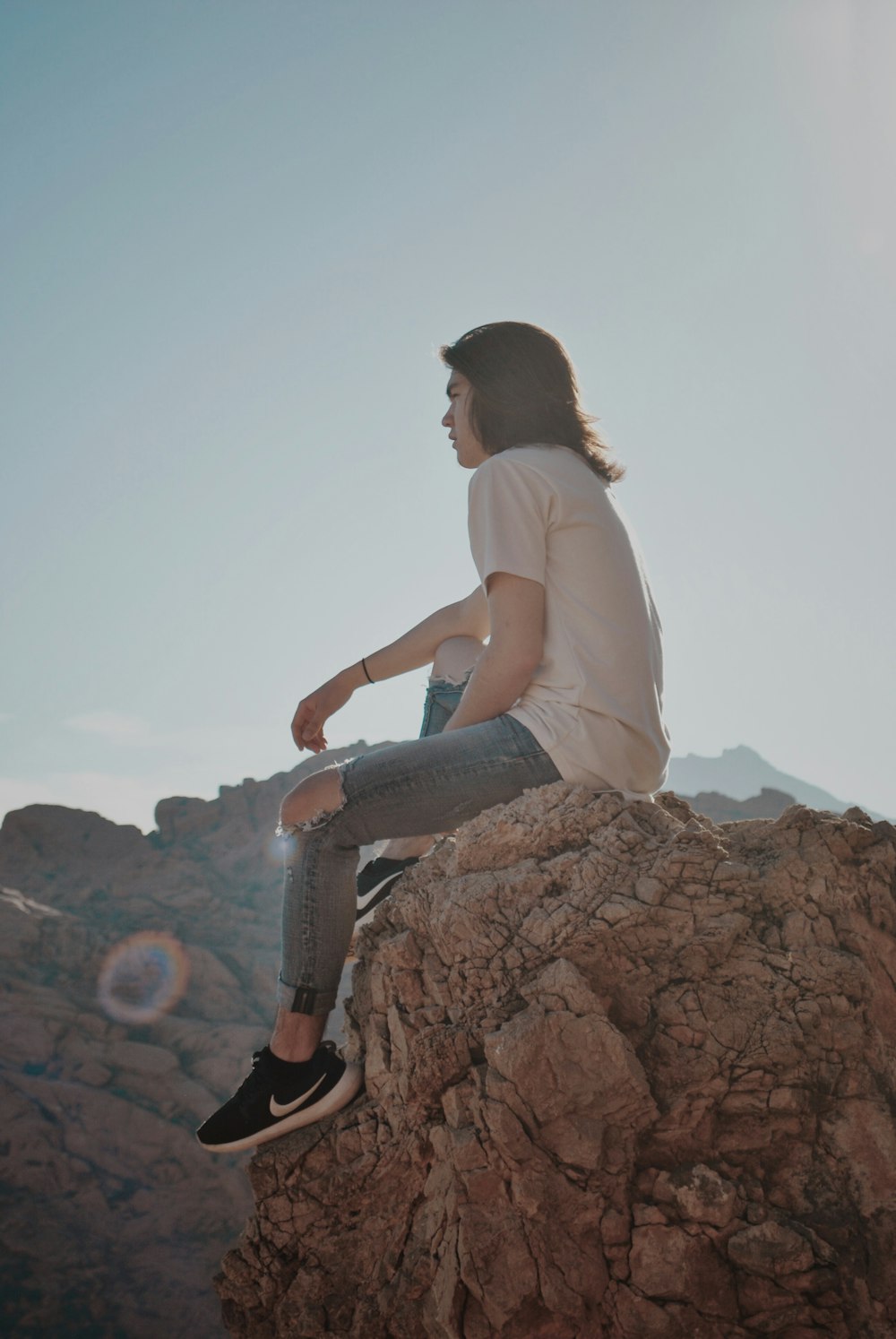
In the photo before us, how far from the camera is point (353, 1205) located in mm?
2602

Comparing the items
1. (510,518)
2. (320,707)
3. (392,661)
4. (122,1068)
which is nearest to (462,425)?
(510,518)

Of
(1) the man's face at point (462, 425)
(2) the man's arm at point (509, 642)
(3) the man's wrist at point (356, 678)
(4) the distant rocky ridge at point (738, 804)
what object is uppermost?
(4) the distant rocky ridge at point (738, 804)

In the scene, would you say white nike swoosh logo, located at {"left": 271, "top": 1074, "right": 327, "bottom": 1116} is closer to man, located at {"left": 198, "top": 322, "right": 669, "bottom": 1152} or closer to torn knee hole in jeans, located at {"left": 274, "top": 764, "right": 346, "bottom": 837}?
man, located at {"left": 198, "top": 322, "right": 669, "bottom": 1152}

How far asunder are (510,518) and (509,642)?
39cm

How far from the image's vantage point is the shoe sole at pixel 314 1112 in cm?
263

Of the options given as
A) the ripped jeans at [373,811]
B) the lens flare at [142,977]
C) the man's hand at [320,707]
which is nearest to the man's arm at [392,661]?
the man's hand at [320,707]

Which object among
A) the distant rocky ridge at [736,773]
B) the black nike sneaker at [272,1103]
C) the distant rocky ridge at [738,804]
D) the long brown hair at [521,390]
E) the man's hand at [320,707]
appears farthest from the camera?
the distant rocky ridge at [736,773]

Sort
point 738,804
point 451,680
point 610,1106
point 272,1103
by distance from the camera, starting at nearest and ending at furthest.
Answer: point 610,1106
point 272,1103
point 451,680
point 738,804

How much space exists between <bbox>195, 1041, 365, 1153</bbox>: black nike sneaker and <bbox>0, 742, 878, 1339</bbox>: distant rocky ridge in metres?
12.0

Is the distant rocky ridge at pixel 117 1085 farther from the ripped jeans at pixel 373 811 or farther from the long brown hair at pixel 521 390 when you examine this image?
the long brown hair at pixel 521 390

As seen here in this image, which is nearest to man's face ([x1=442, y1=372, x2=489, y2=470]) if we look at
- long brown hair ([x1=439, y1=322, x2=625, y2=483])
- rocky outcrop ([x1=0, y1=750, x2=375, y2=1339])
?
long brown hair ([x1=439, y1=322, x2=625, y2=483])

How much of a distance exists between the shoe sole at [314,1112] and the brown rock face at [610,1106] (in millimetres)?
52

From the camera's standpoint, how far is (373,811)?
8.78 feet

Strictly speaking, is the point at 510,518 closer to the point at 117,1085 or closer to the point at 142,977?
the point at 117,1085
